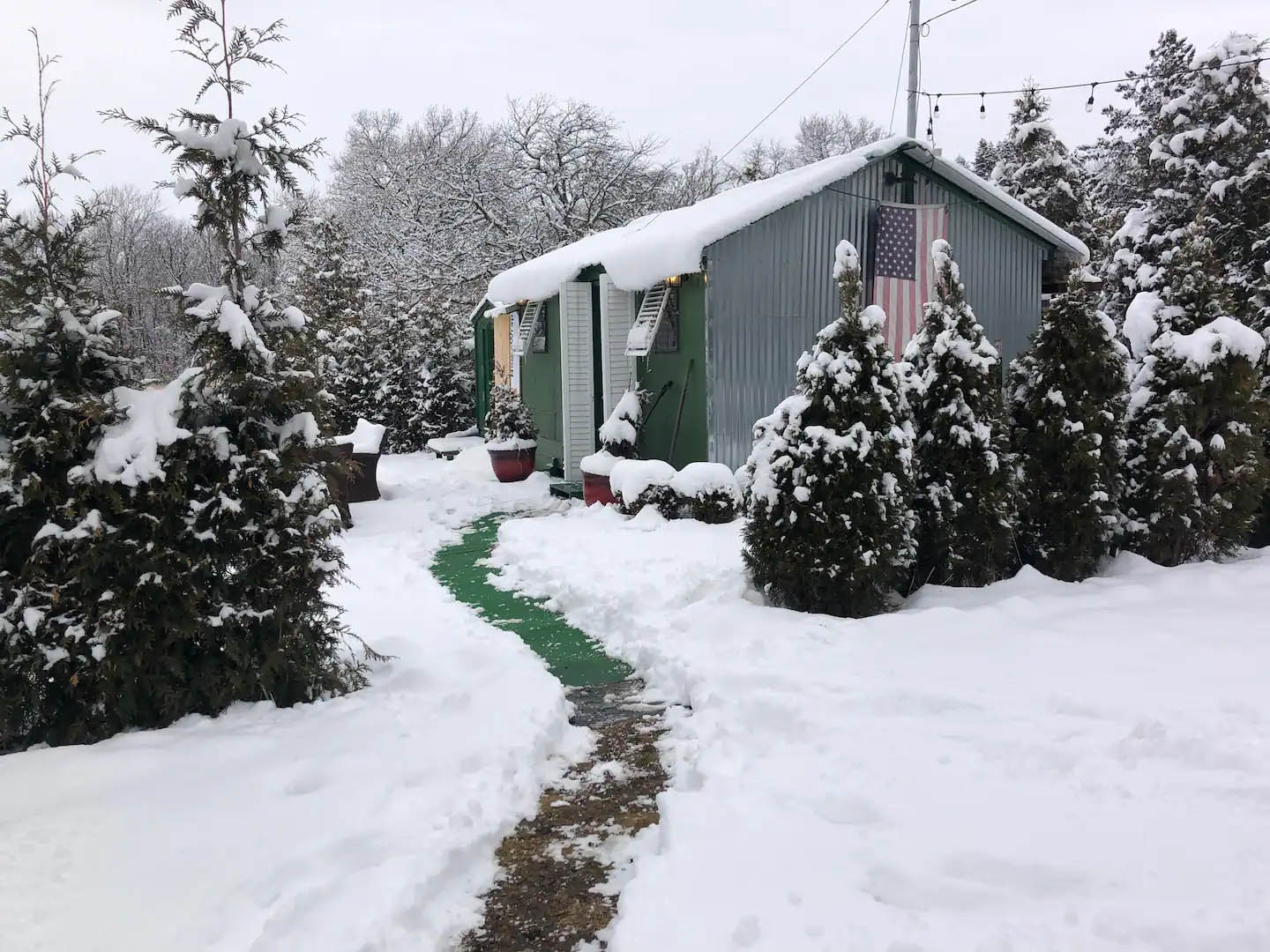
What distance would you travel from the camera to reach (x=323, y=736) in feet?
13.5

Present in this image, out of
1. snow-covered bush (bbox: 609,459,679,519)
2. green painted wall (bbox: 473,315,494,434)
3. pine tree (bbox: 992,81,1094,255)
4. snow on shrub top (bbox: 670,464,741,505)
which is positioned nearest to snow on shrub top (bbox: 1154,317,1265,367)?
snow on shrub top (bbox: 670,464,741,505)

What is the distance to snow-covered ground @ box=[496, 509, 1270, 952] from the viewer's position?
8.68ft

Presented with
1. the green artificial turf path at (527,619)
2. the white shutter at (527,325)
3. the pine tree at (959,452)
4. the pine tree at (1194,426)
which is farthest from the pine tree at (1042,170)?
the green artificial turf path at (527,619)

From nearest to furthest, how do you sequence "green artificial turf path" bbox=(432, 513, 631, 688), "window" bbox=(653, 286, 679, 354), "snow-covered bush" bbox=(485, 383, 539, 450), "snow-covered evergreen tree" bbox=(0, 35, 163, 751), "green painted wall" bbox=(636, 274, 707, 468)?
"snow-covered evergreen tree" bbox=(0, 35, 163, 751)
"green artificial turf path" bbox=(432, 513, 631, 688)
"green painted wall" bbox=(636, 274, 707, 468)
"window" bbox=(653, 286, 679, 354)
"snow-covered bush" bbox=(485, 383, 539, 450)

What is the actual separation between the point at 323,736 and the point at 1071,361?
17.4 ft

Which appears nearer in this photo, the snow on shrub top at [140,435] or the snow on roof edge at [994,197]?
the snow on shrub top at [140,435]

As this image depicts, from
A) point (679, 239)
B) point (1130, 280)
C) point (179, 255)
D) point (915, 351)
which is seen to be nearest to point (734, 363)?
point (679, 239)

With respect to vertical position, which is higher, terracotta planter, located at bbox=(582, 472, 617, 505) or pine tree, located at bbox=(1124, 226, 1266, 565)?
pine tree, located at bbox=(1124, 226, 1266, 565)

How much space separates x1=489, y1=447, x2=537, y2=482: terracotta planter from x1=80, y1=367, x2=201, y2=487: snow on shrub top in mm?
Answer: 9172

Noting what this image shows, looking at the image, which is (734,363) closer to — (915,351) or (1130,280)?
(915,351)

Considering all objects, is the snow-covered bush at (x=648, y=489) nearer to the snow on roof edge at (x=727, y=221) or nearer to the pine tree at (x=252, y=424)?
the snow on roof edge at (x=727, y=221)

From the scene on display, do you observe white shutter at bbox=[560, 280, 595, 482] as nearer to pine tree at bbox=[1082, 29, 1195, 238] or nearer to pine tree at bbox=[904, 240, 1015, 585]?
pine tree at bbox=[904, 240, 1015, 585]

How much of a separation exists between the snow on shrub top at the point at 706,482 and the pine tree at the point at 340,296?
415 inches

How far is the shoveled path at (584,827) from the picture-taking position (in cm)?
289
